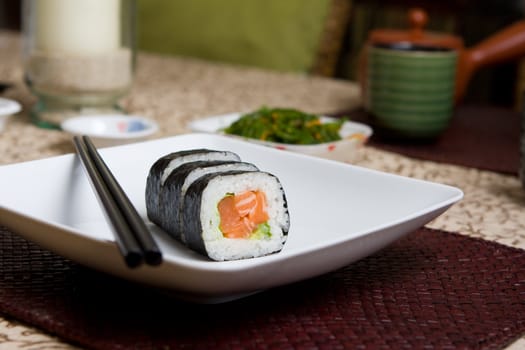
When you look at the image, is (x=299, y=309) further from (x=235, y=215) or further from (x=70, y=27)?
(x=70, y=27)

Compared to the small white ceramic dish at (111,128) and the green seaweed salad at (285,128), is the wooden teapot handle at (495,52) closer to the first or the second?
Result: the green seaweed salad at (285,128)

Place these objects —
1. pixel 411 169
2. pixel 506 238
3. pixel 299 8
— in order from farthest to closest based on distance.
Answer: pixel 299 8
pixel 411 169
pixel 506 238

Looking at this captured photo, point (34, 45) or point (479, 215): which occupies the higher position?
point (34, 45)

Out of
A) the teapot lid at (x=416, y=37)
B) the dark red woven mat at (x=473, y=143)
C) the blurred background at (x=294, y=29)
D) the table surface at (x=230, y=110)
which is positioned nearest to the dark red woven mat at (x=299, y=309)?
the table surface at (x=230, y=110)

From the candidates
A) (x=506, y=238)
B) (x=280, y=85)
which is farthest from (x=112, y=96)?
(x=506, y=238)

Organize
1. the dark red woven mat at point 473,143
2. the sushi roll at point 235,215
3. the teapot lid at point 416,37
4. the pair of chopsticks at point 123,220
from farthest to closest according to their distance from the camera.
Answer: the teapot lid at point 416,37, the dark red woven mat at point 473,143, the sushi roll at point 235,215, the pair of chopsticks at point 123,220

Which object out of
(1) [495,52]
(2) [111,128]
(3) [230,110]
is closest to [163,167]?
(2) [111,128]

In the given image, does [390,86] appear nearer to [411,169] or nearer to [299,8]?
[411,169]

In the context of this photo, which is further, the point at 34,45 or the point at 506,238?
the point at 34,45
